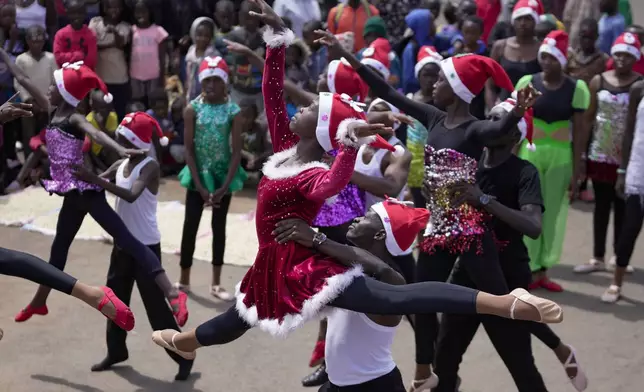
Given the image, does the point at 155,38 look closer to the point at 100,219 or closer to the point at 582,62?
the point at 582,62

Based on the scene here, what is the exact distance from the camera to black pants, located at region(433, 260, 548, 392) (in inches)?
223

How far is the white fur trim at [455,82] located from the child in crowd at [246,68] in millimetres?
5957

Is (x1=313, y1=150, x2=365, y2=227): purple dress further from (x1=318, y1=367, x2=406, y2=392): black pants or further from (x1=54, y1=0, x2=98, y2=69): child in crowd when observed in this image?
(x1=54, y1=0, x2=98, y2=69): child in crowd

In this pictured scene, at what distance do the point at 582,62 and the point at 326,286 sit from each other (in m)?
7.25

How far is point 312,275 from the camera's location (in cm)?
472

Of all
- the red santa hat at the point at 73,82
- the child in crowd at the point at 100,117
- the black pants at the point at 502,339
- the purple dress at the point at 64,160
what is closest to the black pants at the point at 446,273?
the black pants at the point at 502,339

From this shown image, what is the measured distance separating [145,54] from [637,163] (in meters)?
6.79

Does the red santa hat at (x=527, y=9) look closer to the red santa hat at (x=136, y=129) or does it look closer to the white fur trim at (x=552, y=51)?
the white fur trim at (x=552, y=51)

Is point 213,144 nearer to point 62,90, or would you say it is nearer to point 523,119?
point 62,90

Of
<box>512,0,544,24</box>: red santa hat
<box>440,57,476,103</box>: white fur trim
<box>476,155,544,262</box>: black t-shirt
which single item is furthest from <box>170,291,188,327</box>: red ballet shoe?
<box>512,0,544,24</box>: red santa hat

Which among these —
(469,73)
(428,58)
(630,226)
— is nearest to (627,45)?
(630,226)

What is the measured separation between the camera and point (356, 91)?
24.5ft

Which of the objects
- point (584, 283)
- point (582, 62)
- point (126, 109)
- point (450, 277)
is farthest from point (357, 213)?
point (126, 109)

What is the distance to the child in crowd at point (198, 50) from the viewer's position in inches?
474
